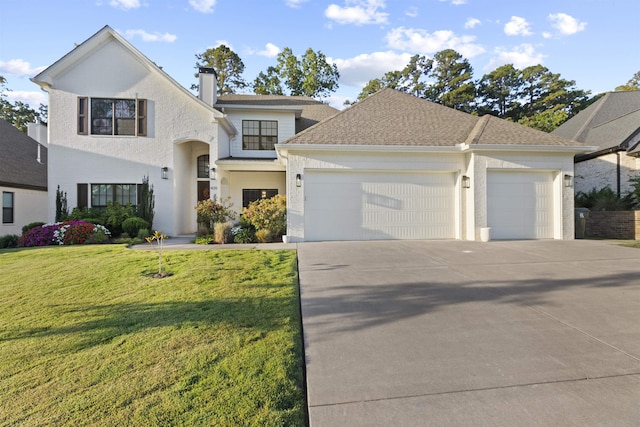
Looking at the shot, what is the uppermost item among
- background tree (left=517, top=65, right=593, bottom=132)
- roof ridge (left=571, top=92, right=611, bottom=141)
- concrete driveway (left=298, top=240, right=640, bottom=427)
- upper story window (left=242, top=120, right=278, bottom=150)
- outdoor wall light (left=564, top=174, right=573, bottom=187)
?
background tree (left=517, top=65, right=593, bottom=132)

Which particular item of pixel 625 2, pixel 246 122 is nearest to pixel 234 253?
pixel 246 122

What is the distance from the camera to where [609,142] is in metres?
14.4

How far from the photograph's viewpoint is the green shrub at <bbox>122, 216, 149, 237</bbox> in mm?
11958

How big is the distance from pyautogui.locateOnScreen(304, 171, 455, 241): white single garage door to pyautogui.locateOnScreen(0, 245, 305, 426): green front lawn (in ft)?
15.4

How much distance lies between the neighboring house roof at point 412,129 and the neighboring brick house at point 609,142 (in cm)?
313

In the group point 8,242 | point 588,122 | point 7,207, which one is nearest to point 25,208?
point 7,207

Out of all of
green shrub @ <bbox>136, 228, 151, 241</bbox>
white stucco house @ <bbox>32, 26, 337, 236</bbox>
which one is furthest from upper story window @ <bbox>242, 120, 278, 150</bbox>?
green shrub @ <bbox>136, 228, 151, 241</bbox>

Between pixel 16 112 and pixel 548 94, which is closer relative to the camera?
pixel 548 94

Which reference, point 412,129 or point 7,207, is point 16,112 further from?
point 412,129

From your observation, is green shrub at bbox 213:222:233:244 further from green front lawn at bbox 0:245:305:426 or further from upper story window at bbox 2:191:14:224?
upper story window at bbox 2:191:14:224

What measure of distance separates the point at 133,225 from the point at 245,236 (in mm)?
4785

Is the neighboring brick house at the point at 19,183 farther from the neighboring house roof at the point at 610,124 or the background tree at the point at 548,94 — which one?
the background tree at the point at 548,94

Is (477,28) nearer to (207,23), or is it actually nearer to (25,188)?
(207,23)

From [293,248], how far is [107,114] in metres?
10.5
